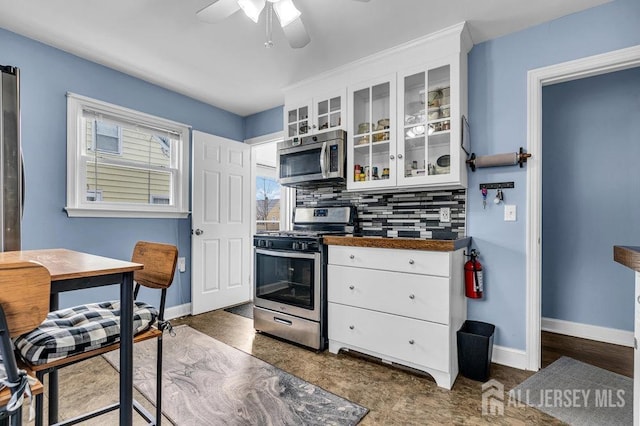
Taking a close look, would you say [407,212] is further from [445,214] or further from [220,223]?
A: [220,223]

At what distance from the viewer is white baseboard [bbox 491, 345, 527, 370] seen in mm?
2244

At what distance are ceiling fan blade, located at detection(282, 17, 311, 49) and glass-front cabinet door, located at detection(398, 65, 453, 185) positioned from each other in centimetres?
90

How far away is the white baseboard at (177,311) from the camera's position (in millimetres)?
3293

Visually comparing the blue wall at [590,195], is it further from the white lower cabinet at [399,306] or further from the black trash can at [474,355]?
the black trash can at [474,355]

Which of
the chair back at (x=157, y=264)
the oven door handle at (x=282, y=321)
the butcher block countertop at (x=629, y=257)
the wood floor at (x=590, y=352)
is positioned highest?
the butcher block countertop at (x=629, y=257)

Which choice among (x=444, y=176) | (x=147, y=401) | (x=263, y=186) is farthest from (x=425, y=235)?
(x=263, y=186)

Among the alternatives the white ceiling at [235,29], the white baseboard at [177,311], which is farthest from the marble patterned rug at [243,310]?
the white ceiling at [235,29]

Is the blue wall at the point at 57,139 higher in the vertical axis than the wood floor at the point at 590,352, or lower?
higher

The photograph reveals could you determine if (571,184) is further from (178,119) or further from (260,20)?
(178,119)

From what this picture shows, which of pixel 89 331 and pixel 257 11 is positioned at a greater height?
pixel 257 11

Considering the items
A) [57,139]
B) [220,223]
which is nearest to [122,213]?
[57,139]

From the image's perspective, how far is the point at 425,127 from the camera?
2385mm

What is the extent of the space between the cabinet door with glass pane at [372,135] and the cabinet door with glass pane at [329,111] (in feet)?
0.34

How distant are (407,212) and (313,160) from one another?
0.97 metres
